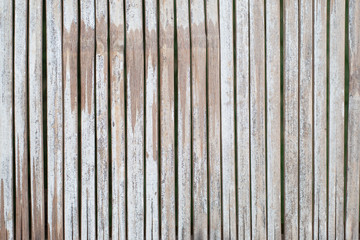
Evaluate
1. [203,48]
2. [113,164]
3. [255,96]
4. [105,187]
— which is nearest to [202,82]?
[203,48]

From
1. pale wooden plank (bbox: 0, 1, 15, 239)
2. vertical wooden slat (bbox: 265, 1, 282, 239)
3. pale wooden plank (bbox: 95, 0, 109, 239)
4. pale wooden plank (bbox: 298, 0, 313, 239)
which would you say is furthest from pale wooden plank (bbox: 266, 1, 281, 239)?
pale wooden plank (bbox: 0, 1, 15, 239)

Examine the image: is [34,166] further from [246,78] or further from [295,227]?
[295,227]

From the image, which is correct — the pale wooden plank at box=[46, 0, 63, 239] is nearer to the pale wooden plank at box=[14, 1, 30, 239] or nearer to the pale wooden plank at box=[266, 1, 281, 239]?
the pale wooden plank at box=[14, 1, 30, 239]

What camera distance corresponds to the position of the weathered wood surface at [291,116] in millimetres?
1967

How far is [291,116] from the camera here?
1987 millimetres

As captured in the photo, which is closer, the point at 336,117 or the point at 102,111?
the point at 102,111

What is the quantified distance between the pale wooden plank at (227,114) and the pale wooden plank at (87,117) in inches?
27.6

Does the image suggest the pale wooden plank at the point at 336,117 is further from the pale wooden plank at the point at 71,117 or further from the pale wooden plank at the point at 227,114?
the pale wooden plank at the point at 71,117

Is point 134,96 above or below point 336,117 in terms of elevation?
above

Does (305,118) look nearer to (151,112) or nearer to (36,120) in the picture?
(151,112)

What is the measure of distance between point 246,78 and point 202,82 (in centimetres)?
24

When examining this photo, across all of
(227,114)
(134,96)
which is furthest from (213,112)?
(134,96)

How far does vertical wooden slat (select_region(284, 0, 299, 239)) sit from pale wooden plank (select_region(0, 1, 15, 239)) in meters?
1.49

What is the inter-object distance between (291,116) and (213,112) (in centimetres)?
44
